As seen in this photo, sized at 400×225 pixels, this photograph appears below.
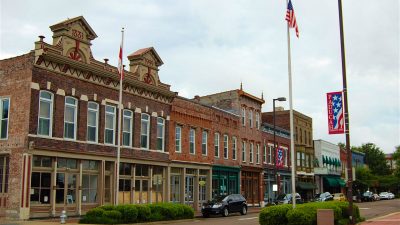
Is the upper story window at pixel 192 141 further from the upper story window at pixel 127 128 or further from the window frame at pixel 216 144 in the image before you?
the upper story window at pixel 127 128

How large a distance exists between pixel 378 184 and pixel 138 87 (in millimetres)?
71579

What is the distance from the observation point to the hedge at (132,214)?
2503cm

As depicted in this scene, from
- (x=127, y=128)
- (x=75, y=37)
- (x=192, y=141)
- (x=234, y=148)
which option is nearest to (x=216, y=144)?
(x=234, y=148)

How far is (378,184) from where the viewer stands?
93562 millimetres

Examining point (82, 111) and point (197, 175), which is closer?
point (82, 111)

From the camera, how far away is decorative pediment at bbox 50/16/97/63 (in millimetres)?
28281

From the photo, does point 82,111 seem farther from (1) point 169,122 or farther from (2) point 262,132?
(2) point 262,132

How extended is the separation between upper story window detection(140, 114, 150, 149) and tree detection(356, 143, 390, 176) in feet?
298

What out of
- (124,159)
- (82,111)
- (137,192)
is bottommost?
(137,192)

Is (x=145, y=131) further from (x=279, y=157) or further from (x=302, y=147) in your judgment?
(x=302, y=147)

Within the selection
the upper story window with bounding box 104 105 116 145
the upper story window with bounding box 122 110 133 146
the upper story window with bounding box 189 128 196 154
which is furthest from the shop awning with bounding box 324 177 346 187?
the upper story window with bounding box 104 105 116 145

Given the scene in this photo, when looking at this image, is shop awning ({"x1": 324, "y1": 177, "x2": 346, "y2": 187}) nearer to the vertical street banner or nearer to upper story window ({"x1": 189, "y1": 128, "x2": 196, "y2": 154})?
A: upper story window ({"x1": 189, "y1": 128, "x2": 196, "y2": 154})

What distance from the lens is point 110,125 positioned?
32188 millimetres

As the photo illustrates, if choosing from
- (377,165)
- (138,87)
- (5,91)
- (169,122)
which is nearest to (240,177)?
(169,122)
